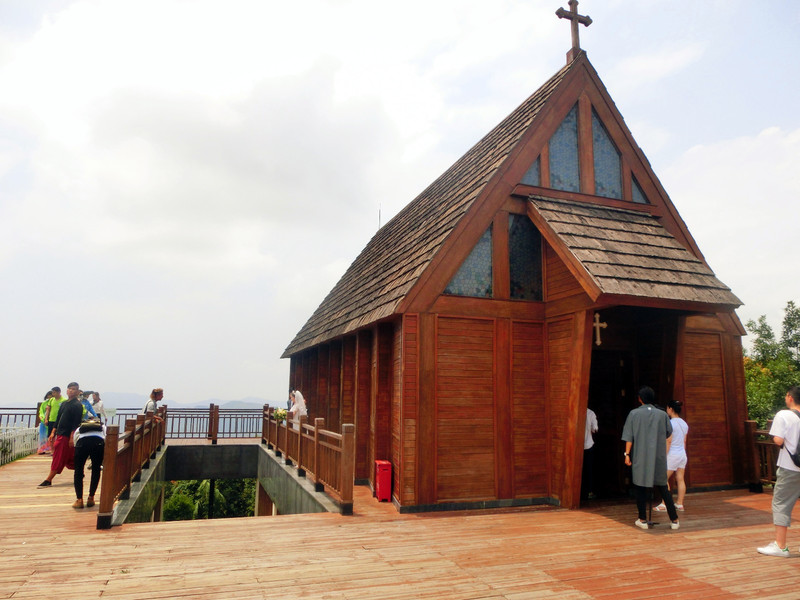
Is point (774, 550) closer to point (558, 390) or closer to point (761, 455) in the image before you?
point (558, 390)

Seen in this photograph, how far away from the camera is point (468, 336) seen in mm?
8750

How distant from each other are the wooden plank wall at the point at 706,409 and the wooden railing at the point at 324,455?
652cm

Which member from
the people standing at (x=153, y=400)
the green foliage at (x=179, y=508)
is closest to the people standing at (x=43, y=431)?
the people standing at (x=153, y=400)

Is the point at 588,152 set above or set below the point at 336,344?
above

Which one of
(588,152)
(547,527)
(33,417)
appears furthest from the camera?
(33,417)

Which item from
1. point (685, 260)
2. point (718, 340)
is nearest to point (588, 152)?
point (685, 260)

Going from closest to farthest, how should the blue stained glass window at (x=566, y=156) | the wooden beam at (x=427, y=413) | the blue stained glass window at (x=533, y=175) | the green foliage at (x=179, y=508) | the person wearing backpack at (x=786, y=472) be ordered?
the person wearing backpack at (x=786, y=472), the wooden beam at (x=427, y=413), the blue stained glass window at (x=533, y=175), the blue stained glass window at (x=566, y=156), the green foliage at (x=179, y=508)

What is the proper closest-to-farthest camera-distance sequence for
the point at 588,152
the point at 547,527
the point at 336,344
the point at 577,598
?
1. the point at 577,598
2. the point at 547,527
3. the point at 588,152
4. the point at 336,344

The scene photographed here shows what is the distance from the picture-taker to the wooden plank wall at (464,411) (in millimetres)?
8359

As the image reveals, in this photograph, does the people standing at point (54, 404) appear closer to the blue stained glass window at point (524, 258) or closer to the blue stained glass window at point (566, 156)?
the blue stained glass window at point (524, 258)

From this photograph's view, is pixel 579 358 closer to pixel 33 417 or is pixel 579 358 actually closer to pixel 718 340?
pixel 718 340

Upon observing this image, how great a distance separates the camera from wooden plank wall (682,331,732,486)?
1007 centimetres

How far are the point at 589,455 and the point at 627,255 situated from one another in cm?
350

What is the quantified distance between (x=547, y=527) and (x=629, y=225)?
541 cm
